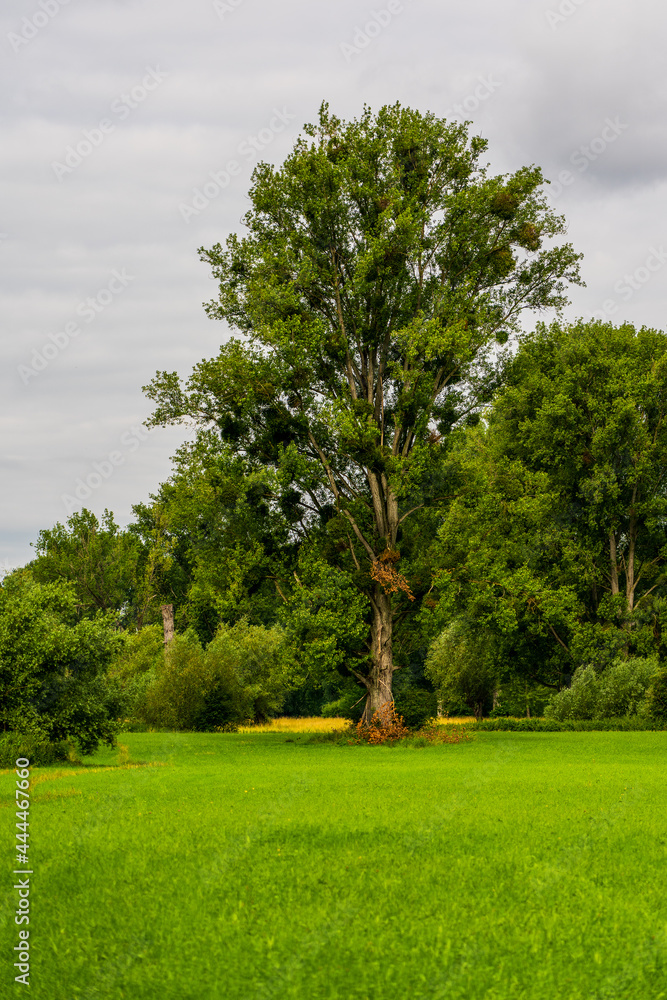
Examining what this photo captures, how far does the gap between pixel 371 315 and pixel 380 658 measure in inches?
524

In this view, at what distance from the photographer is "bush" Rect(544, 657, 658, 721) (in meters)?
40.3

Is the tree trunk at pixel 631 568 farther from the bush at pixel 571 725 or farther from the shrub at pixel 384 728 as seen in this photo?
the shrub at pixel 384 728

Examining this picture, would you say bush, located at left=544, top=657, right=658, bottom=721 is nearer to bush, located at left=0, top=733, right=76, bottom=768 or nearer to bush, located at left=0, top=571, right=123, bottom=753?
bush, located at left=0, top=571, right=123, bottom=753

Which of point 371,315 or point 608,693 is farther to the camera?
point 608,693

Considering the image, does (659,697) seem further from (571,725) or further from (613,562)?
(613,562)

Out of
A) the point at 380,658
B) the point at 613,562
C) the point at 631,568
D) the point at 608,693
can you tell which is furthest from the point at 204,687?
the point at 631,568

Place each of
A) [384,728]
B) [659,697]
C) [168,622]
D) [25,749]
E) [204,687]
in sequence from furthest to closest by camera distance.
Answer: [168,622], [204,687], [659,697], [384,728], [25,749]

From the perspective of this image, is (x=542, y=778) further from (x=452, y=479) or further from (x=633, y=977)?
(x=452, y=479)

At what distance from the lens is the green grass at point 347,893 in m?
7.07

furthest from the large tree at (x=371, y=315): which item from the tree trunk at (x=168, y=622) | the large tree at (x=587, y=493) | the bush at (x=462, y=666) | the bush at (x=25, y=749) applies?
the tree trunk at (x=168, y=622)

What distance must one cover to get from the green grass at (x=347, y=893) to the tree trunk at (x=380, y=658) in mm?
15515

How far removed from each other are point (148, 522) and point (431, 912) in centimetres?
5692

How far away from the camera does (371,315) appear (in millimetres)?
34219

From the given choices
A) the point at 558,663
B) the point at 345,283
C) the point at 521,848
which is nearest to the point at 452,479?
the point at 345,283
